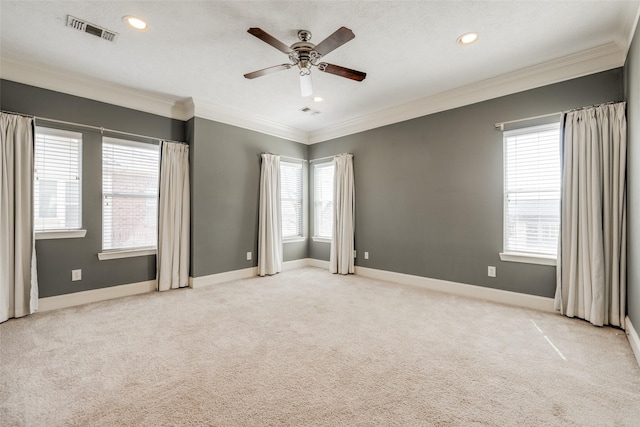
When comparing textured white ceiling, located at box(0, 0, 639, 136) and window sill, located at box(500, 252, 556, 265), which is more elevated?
textured white ceiling, located at box(0, 0, 639, 136)

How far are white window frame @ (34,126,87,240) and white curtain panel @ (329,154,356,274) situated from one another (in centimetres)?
363

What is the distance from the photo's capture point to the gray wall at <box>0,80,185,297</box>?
3186 millimetres

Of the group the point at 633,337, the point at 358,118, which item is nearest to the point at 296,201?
the point at 358,118

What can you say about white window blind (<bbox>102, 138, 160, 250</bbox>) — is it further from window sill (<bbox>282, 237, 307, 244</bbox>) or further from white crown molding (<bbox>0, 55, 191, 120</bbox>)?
window sill (<bbox>282, 237, 307, 244</bbox>)

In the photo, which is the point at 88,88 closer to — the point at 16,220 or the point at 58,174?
the point at 58,174

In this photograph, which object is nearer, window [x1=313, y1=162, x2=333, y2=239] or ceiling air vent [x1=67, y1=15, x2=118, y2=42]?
ceiling air vent [x1=67, y1=15, x2=118, y2=42]

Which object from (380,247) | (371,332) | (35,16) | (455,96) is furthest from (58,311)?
(455,96)

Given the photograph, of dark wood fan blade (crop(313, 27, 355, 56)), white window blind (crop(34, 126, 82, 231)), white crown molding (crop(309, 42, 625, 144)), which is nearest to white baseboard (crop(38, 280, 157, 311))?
white window blind (crop(34, 126, 82, 231))

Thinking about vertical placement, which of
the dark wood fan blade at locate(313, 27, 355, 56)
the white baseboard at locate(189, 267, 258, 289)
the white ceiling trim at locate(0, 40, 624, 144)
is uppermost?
the white ceiling trim at locate(0, 40, 624, 144)

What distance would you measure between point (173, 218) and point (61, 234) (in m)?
1.22

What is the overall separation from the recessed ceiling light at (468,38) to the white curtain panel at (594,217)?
135 cm

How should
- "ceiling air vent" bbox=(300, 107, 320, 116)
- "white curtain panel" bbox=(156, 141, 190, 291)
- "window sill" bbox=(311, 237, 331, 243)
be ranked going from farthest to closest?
"window sill" bbox=(311, 237, 331, 243), "ceiling air vent" bbox=(300, 107, 320, 116), "white curtain panel" bbox=(156, 141, 190, 291)

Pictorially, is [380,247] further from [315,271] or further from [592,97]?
[592,97]

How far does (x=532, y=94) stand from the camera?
129 inches
